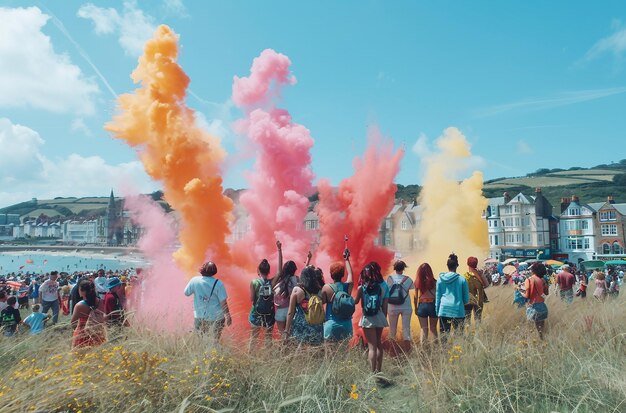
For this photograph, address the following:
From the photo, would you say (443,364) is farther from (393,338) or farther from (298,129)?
(298,129)

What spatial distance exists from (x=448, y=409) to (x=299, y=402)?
4.86 ft

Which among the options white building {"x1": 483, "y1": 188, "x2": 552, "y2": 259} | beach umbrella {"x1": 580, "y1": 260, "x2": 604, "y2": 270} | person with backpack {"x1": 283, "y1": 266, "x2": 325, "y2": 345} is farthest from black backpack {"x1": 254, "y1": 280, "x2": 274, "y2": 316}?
white building {"x1": 483, "y1": 188, "x2": 552, "y2": 259}

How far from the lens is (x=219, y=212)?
53.3 feet

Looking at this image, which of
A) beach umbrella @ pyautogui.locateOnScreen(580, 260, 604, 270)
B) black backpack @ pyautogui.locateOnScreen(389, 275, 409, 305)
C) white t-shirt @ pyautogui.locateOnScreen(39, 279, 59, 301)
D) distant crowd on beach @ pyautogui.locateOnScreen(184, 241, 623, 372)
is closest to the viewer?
distant crowd on beach @ pyautogui.locateOnScreen(184, 241, 623, 372)

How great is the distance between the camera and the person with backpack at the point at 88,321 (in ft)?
17.9

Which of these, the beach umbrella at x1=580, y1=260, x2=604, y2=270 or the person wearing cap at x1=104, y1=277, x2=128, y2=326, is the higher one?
the person wearing cap at x1=104, y1=277, x2=128, y2=326

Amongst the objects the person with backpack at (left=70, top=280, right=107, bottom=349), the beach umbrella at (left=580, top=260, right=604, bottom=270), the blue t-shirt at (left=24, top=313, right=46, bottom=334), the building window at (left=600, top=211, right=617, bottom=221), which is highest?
the building window at (left=600, top=211, right=617, bottom=221)

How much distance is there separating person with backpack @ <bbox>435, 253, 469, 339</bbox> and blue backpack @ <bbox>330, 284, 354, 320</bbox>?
184cm

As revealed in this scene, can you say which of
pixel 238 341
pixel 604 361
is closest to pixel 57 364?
pixel 238 341

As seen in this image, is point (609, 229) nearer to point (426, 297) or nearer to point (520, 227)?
point (520, 227)

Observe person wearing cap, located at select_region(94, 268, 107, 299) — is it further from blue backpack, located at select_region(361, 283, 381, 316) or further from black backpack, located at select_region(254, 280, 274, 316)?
blue backpack, located at select_region(361, 283, 381, 316)

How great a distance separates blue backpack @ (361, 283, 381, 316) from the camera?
6177mm

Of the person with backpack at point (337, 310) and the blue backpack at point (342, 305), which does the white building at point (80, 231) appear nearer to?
→ the person with backpack at point (337, 310)

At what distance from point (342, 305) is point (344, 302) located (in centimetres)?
5
